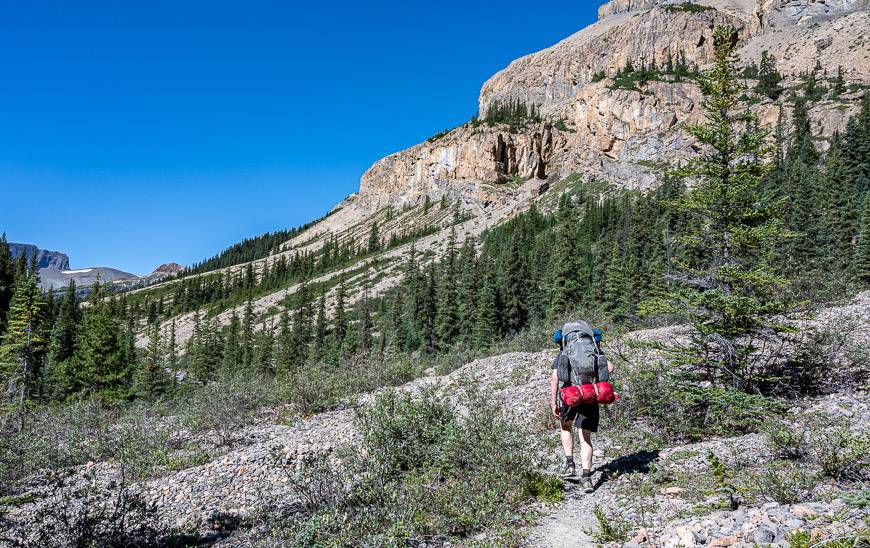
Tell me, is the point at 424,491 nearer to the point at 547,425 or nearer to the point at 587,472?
the point at 587,472

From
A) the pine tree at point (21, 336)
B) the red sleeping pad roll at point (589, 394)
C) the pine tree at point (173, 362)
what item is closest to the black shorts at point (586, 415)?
the red sleeping pad roll at point (589, 394)

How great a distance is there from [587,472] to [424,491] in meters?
2.48

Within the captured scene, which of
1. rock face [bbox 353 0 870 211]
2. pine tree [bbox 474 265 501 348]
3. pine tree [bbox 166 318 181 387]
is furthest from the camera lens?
rock face [bbox 353 0 870 211]

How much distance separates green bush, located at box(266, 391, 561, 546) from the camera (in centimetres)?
590

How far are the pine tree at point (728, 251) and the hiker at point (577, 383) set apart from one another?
4.12 m

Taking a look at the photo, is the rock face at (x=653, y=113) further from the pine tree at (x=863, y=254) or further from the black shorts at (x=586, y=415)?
the black shorts at (x=586, y=415)

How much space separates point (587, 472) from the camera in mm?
6977

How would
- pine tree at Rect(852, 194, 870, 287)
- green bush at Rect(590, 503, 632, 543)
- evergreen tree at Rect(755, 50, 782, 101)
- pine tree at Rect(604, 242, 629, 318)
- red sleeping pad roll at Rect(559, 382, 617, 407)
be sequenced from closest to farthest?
green bush at Rect(590, 503, 632, 543), red sleeping pad roll at Rect(559, 382, 617, 407), pine tree at Rect(852, 194, 870, 287), pine tree at Rect(604, 242, 629, 318), evergreen tree at Rect(755, 50, 782, 101)

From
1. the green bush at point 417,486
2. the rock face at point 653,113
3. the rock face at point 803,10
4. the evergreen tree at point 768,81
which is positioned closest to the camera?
the green bush at point 417,486

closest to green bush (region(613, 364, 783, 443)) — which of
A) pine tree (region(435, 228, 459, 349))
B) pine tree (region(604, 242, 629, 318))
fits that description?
pine tree (region(604, 242, 629, 318))

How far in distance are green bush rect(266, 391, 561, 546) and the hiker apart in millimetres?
518

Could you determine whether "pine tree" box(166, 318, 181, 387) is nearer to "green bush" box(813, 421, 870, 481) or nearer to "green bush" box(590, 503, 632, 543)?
"green bush" box(590, 503, 632, 543)

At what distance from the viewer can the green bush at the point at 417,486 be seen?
5.90 metres

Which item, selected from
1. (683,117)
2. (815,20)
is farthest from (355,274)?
(815,20)
